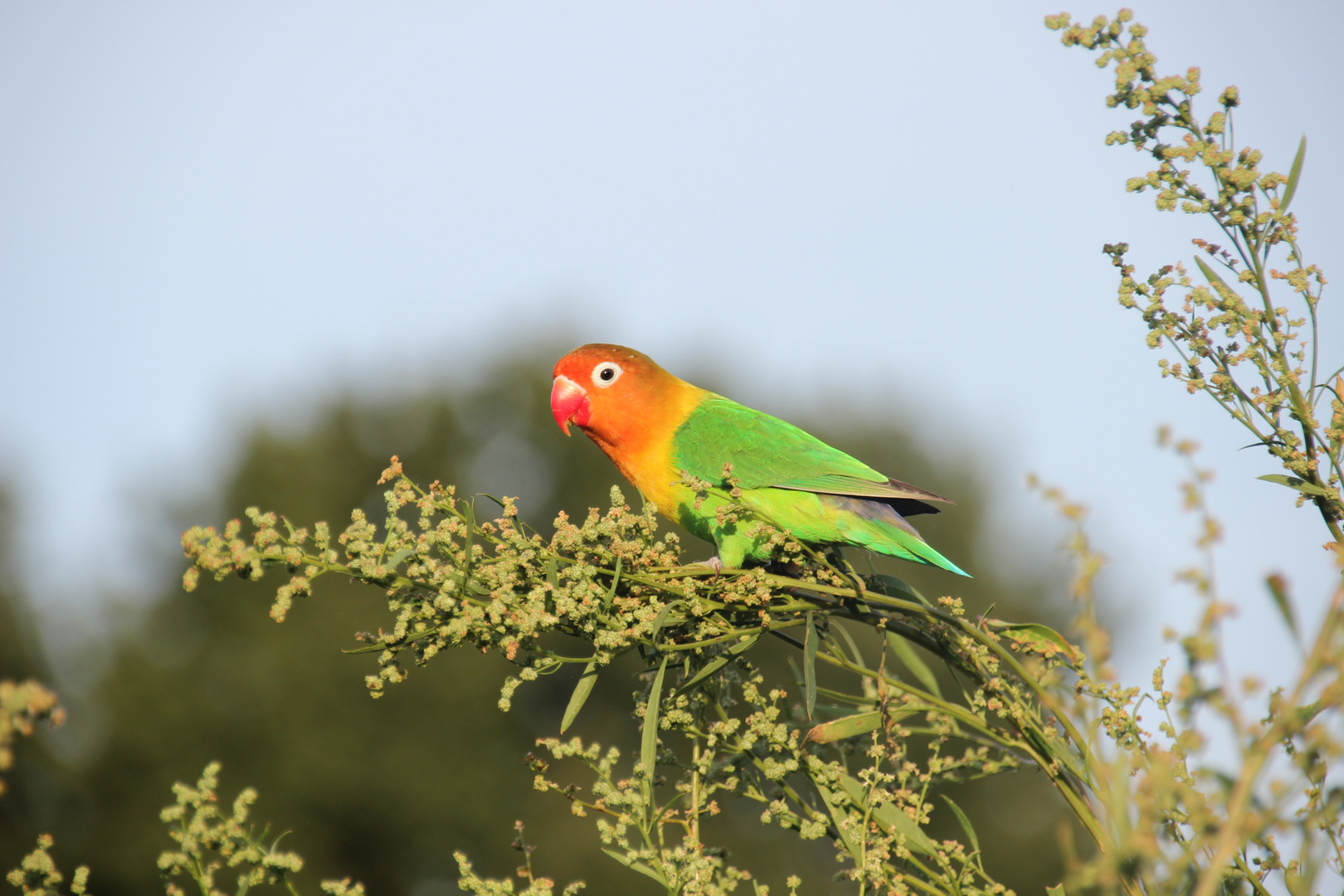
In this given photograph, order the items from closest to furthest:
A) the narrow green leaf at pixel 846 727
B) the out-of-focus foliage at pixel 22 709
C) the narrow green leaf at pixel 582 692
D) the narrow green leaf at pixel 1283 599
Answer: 1. the narrow green leaf at pixel 1283 599
2. the out-of-focus foliage at pixel 22 709
3. the narrow green leaf at pixel 582 692
4. the narrow green leaf at pixel 846 727

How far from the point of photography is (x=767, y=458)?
3.71 m

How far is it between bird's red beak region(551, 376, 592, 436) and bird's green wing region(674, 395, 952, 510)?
1.58 feet

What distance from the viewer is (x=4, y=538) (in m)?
21.3

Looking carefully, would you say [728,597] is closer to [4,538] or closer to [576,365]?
[576,365]

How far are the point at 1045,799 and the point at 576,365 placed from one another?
21789 mm

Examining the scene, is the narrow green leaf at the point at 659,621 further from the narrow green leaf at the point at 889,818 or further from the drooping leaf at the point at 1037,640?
the drooping leaf at the point at 1037,640

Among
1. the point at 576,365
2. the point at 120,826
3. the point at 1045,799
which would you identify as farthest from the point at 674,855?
the point at 1045,799

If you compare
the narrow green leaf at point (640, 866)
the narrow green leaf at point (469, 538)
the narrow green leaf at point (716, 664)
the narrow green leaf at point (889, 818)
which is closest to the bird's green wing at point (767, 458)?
the narrow green leaf at point (716, 664)

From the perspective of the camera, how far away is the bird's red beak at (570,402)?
4164 mm

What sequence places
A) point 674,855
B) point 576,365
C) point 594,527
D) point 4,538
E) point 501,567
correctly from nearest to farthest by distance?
point 674,855 < point 501,567 < point 594,527 < point 576,365 < point 4,538

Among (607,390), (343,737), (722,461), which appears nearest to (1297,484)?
(722,461)

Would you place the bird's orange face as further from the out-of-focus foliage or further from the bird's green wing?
the out-of-focus foliage

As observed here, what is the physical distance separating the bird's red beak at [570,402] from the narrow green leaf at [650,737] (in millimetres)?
2459

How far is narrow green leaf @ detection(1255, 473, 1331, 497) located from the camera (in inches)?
61.7
